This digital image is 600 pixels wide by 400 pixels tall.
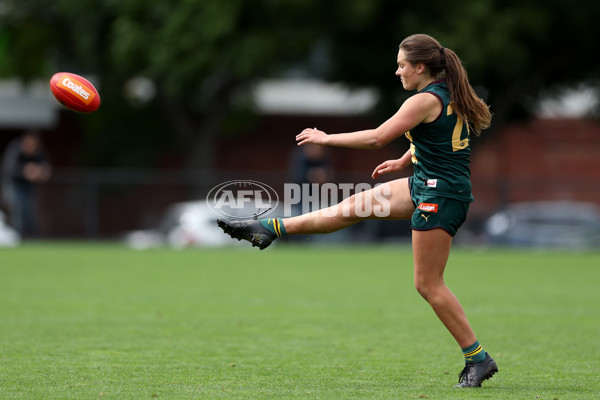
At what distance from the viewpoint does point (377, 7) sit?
1013 inches

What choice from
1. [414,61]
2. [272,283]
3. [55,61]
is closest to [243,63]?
[55,61]

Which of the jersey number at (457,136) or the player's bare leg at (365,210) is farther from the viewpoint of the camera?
the player's bare leg at (365,210)

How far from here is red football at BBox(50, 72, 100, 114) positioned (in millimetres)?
7441

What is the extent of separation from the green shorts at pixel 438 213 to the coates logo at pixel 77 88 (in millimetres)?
2819

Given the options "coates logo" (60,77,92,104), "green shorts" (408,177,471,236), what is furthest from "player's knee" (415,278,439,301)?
"coates logo" (60,77,92,104)

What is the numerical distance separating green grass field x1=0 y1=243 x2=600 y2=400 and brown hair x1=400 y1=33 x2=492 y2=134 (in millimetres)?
1771

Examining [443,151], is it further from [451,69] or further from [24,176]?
[24,176]

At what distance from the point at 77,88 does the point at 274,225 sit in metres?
1.99

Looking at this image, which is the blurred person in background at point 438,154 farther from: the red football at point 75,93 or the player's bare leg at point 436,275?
the red football at point 75,93

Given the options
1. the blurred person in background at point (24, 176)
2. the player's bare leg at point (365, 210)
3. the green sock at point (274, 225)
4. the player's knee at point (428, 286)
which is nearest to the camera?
the player's knee at point (428, 286)

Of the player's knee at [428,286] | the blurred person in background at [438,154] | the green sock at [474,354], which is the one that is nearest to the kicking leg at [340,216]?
the blurred person in background at [438,154]

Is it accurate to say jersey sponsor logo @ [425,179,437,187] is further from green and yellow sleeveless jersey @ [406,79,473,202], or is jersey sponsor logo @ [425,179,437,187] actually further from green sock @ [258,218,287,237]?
green sock @ [258,218,287,237]

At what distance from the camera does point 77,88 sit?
7438 mm

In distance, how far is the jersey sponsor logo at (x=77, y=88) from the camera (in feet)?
24.4
